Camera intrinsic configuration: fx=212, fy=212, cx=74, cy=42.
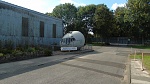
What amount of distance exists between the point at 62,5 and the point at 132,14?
28.8 m

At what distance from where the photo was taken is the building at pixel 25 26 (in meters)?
25.7

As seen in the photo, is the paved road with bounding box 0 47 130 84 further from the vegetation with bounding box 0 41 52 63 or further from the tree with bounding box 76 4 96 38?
the tree with bounding box 76 4 96 38

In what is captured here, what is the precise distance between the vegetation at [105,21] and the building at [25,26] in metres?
23.2

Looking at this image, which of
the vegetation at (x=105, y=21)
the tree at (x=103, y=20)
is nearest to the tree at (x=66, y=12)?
the vegetation at (x=105, y=21)

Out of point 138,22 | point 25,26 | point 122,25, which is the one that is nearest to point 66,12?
point 122,25

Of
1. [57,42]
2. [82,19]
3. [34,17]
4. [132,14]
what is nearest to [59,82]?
[34,17]

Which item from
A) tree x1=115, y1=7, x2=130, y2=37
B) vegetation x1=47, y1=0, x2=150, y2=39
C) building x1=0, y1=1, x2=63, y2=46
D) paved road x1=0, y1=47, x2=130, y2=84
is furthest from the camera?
tree x1=115, y1=7, x2=130, y2=37

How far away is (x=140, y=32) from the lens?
59.0 m

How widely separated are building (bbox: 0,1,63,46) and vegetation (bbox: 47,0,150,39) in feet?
76.0

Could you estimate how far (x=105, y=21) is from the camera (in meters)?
58.3

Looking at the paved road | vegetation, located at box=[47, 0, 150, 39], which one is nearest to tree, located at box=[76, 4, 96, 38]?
vegetation, located at box=[47, 0, 150, 39]

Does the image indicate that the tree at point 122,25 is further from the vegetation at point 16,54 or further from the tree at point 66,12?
the vegetation at point 16,54

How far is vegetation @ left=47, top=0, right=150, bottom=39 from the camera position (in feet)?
185

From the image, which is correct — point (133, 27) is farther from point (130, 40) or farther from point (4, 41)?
point (4, 41)
